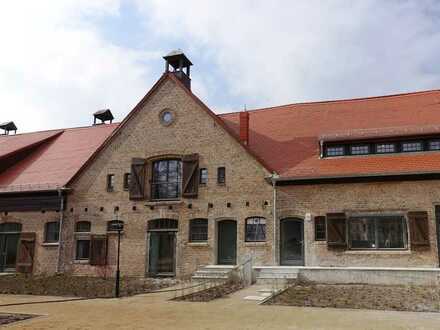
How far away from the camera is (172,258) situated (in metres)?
22.5

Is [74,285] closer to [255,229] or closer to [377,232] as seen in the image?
[255,229]

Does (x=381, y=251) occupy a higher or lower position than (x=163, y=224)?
lower

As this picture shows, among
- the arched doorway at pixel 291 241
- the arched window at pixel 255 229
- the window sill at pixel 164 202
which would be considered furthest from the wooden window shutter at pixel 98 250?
the arched doorway at pixel 291 241

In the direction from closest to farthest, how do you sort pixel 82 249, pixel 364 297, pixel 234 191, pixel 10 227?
pixel 364 297, pixel 234 191, pixel 82 249, pixel 10 227

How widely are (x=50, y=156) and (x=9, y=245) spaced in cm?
606

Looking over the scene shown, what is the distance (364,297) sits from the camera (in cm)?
1440

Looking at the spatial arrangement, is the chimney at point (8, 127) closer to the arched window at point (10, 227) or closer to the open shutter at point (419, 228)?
the arched window at point (10, 227)

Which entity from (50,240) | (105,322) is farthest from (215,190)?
(105,322)

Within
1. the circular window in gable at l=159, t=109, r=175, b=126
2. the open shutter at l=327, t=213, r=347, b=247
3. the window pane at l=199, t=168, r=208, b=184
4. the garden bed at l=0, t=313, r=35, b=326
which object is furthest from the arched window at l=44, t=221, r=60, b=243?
the open shutter at l=327, t=213, r=347, b=247

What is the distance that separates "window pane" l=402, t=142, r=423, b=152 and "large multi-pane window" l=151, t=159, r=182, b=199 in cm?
1060

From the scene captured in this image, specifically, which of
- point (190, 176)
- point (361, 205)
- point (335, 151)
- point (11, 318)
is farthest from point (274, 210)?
point (11, 318)

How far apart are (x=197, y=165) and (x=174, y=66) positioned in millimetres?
6777

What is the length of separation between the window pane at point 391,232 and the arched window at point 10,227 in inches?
748

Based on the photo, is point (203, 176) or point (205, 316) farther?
point (203, 176)
